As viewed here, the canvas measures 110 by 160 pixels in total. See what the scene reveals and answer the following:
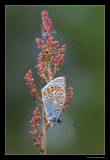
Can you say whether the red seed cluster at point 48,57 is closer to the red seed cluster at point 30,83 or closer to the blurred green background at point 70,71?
the red seed cluster at point 30,83

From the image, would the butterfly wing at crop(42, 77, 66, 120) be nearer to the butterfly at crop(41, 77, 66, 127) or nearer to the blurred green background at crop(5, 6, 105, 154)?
the butterfly at crop(41, 77, 66, 127)

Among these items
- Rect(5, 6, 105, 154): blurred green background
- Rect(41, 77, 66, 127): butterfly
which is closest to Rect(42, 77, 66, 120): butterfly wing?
Rect(41, 77, 66, 127): butterfly

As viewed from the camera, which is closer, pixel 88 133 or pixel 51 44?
pixel 51 44

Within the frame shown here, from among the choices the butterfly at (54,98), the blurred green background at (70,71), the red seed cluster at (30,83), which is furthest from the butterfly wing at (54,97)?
the blurred green background at (70,71)

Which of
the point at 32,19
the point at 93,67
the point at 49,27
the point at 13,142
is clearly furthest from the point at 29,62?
the point at 49,27

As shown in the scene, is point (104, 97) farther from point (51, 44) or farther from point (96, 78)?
point (51, 44)

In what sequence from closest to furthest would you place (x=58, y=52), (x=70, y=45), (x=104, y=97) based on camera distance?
(x=58, y=52)
(x=104, y=97)
(x=70, y=45)

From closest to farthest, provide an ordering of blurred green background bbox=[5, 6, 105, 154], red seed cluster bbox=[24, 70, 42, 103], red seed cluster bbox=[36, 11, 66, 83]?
red seed cluster bbox=[24, 70, 42, 103] < red seed cluster bbox=[36, 11, 66, 83] < blurred green background bbox=[5, 6, 105, 154]
